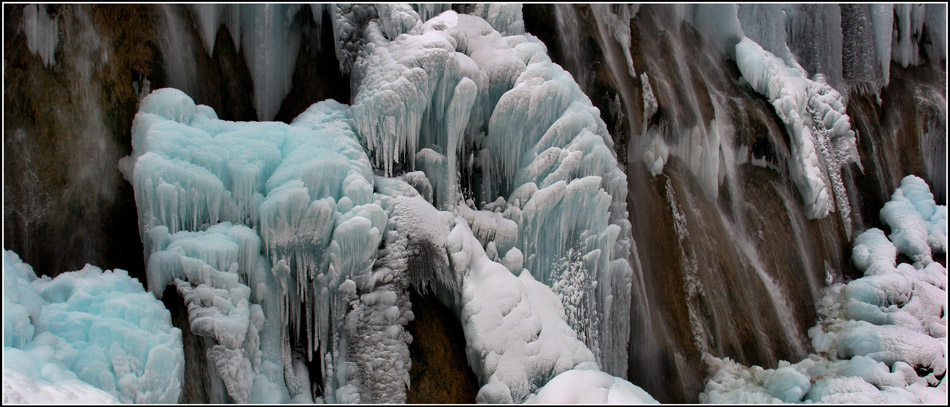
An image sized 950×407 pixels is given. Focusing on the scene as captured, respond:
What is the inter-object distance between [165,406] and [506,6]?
13.3ft

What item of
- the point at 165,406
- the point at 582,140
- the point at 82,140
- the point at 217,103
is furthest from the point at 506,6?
the point at 165,406

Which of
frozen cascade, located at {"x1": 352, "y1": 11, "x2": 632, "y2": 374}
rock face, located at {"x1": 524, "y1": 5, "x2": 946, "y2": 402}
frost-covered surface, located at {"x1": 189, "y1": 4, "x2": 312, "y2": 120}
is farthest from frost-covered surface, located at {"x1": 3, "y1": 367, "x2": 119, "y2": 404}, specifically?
rock face, located at {"x1": 524, "y1": 5, "x2": 946, "y2": 402}

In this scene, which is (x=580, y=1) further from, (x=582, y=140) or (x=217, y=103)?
(x=217, y=103)

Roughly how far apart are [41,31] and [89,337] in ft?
6.58

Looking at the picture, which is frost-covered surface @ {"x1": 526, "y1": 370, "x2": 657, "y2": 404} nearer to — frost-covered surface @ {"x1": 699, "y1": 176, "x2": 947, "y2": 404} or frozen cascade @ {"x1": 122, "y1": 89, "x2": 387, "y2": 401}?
frozen cascade @ {"x1": 122, "y1": 89, "x2": 387, "y2": 401}

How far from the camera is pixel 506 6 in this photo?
21.1 ft

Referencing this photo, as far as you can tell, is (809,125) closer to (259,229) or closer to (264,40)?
(264,40)

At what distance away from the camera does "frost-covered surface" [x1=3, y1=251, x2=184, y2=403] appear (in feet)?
12.6

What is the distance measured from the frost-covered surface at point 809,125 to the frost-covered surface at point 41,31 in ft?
24.0

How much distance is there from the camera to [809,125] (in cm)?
949

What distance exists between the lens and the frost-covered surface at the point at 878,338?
6984mm

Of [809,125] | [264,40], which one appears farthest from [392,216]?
[809,125]

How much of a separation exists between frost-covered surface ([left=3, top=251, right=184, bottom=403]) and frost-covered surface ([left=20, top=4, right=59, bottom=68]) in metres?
1.28

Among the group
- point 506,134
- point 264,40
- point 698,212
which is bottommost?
point 698,212
